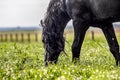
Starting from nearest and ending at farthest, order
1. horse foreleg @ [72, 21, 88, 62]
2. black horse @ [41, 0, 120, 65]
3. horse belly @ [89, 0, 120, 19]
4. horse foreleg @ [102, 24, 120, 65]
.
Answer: horse belly @ [89, 0, 120, 19] < black horse @ [41, 0, 120, 65] < horse foreleg @ [72, 21, 88, 62] < horse foreleg @ [102, 24, 120, 65]

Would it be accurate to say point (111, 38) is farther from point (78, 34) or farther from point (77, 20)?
point (77, 20)

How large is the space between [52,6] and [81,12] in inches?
57.8

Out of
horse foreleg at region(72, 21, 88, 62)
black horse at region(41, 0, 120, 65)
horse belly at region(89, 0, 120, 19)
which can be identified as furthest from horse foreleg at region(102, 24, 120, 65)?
horse belly at region(89, 0, 120, 19)

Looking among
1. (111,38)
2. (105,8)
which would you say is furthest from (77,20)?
(111,38)

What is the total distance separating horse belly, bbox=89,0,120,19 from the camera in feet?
35.7

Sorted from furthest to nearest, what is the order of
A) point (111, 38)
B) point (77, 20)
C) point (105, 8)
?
point (111, 38)
point (77, 20)
point (105, 8)

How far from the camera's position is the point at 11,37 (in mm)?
55844

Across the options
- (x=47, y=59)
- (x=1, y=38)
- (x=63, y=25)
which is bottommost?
(x=1, y=38)

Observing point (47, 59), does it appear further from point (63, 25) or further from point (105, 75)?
point (105, 75)

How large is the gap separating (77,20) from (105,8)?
1090mm

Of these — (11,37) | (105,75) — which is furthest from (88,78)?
(11,37)

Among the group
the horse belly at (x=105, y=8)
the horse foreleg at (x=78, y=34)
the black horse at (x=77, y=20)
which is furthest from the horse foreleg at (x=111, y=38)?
the horse belly at (x=105, y=8)

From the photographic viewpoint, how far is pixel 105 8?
11117 millimetres

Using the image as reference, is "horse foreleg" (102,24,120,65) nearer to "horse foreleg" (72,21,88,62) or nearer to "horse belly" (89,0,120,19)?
"horse foreleg" (72,21,88,62)
